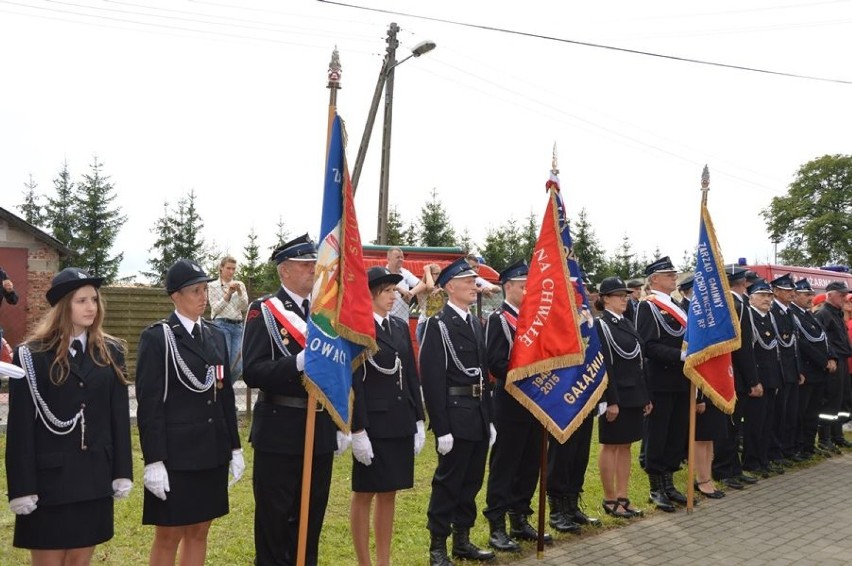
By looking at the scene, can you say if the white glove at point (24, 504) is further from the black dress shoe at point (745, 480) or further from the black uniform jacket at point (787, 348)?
the black uniform jacket at point (787, 348)

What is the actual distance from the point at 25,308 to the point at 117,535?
1224 cm

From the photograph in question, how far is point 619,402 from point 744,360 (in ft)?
8.20

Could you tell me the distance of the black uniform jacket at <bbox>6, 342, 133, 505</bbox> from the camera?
3633mm

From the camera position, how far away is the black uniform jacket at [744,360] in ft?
29.1

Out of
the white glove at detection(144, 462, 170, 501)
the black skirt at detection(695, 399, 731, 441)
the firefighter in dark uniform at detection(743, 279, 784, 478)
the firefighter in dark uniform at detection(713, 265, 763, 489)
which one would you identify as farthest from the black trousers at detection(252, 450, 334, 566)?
the firefighter in dark uniform at detection(743, 279, 784, 478)

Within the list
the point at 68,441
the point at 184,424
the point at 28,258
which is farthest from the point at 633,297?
the point at 28,258

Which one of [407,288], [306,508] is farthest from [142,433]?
[407,288]

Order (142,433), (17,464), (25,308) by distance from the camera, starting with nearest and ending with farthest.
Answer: (17,464)
(142,433)
(25,308)

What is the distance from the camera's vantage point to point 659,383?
8.08 meters

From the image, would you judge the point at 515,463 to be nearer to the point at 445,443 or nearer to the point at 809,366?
the point at 445,443

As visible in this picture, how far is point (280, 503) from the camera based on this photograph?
4.56 metres

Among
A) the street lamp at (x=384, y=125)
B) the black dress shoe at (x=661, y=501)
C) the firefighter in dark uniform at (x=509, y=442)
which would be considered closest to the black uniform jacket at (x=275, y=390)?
the firefighter in dark uniform at (x=509, y=442)

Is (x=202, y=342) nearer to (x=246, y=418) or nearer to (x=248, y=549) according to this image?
(x=248, y=549)

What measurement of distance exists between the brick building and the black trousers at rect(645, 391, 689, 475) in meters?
13.5
